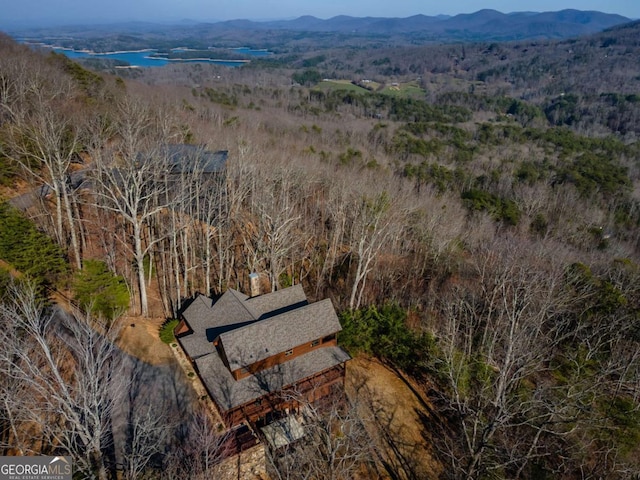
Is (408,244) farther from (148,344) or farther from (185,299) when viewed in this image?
(148,344)

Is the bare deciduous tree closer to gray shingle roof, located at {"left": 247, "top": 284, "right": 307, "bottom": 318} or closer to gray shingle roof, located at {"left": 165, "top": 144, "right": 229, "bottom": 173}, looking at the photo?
gray shingle roof, located at {"left": 247, "top": 284, "right": 307, "bottom": 318}

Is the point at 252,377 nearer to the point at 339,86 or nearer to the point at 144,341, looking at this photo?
the point at 144,341

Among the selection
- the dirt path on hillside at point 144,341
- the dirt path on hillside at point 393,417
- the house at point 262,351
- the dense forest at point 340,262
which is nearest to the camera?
the dense forest at point 340,262

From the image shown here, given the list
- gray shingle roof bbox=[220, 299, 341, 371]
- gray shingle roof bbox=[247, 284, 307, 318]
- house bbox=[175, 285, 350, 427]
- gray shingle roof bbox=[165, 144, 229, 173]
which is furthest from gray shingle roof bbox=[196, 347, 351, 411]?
gray shingle roof bbox=[165, 144, 229, 173]

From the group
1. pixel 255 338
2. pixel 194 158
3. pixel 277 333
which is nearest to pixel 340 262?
pixel 194 158

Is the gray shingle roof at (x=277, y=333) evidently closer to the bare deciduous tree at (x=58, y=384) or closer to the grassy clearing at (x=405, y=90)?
the bare deciduous tree at (x=58, y=384)

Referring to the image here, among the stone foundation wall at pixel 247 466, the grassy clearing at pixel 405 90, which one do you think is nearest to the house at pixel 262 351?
the stone foundation wall at pixel 247 466

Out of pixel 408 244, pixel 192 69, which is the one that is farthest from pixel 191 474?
pixel 192 69
